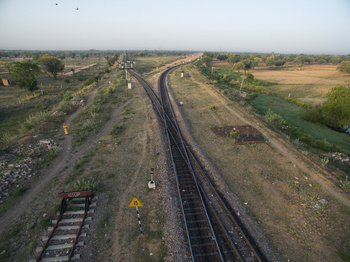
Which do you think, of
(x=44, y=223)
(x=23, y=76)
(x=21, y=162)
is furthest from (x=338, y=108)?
(x=23, y=76)

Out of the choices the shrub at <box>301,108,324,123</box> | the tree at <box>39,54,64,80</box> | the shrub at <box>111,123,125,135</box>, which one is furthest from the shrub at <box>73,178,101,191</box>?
the tree at <box>39,54,64,80</box>

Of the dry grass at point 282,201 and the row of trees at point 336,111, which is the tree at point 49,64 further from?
the row of trees at point 336,111

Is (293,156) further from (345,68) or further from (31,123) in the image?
(345,68)

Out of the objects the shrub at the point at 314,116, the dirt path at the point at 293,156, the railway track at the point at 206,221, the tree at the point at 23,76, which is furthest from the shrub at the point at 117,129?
the tree at the point at 23,76

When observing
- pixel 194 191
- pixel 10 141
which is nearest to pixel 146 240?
pixel 194 191

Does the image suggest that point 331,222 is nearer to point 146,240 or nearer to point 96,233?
point 146,240
